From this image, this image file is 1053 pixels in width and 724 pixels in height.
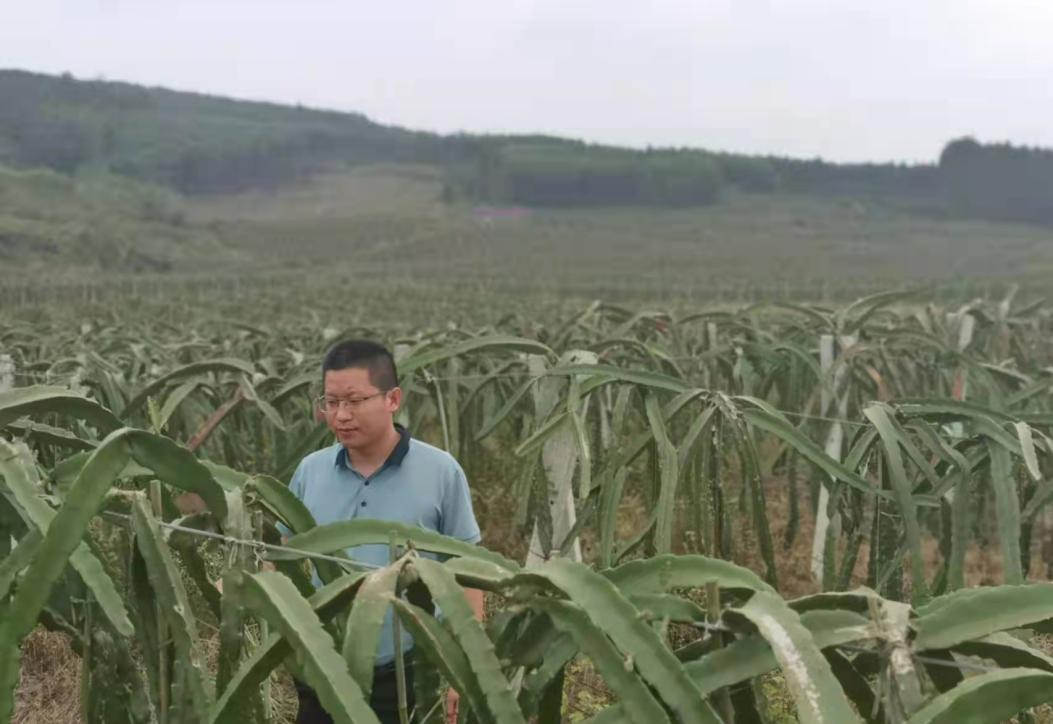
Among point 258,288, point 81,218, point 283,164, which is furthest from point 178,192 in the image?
point 258,288

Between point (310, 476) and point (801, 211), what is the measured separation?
81.8 meters

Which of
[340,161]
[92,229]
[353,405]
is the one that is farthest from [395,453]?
[340,161]

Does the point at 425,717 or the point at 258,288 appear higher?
the point at 425,717

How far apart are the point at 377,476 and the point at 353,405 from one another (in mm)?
203

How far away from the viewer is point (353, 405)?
1978 millimetres

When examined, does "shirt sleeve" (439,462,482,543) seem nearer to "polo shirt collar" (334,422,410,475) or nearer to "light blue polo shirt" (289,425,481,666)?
"light blue polo shirt" (289,425,481,666)

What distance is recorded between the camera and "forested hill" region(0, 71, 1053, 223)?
81.9 metres

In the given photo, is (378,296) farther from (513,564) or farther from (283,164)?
(283,164)

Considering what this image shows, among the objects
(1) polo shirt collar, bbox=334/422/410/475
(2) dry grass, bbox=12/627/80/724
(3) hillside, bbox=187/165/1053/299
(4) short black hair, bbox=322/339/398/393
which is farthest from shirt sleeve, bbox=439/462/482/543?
(3) hillside, bbox=187/165/1053/299

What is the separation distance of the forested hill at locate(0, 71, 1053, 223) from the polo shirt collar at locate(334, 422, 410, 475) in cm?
8015

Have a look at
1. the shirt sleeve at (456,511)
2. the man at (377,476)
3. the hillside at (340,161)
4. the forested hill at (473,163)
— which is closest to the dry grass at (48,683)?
the man at (377,476)

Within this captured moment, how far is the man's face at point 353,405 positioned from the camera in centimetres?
197

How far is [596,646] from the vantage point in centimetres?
101

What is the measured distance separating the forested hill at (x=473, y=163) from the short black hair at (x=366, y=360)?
80.2m
